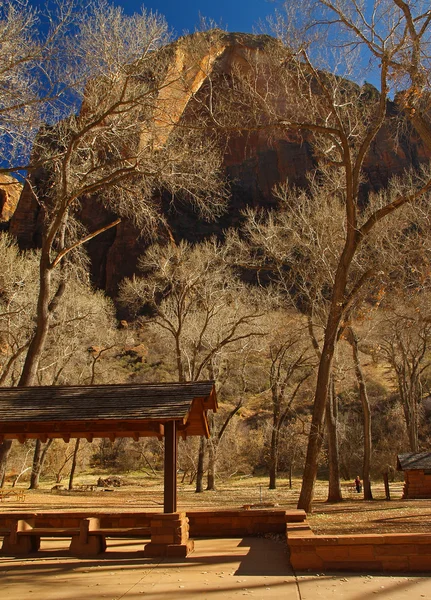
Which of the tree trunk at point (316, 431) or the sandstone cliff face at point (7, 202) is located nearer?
the tree trunk at point (316, 431)

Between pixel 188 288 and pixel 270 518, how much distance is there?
16099 millimetres

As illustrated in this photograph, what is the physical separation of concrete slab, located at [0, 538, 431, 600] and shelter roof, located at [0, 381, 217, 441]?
2072 mm

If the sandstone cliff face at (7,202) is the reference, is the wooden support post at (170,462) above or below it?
below

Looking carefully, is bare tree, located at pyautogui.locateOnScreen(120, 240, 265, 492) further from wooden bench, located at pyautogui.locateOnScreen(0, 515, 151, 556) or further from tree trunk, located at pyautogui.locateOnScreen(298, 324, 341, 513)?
wooden bench, located at pyautogui.locateOnScreen(0, 515, 151, 556)

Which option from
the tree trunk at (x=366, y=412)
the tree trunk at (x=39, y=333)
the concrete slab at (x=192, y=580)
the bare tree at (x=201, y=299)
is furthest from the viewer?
the bare tree at (x=201, y=299)

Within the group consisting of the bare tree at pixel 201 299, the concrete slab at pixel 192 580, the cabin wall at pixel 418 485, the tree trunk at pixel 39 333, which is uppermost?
the bare tree at pixel 201 299

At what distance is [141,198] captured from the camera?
13.9m

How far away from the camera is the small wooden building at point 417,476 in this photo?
21.3 m

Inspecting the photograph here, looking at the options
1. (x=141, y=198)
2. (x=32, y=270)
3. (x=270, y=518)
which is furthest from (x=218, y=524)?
(x=32, y=270)

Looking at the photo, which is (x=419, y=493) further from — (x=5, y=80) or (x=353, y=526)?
(x=5, y=80)

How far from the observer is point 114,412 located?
9.09m

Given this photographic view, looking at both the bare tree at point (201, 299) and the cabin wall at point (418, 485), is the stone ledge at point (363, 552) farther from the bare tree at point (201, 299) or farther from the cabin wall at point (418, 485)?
the bare tree at point (201, 299)

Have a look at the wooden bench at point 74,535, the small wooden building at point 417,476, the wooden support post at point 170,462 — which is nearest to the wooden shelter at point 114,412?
the wooden support post at point 170,462

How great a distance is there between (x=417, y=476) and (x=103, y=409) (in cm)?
1690
